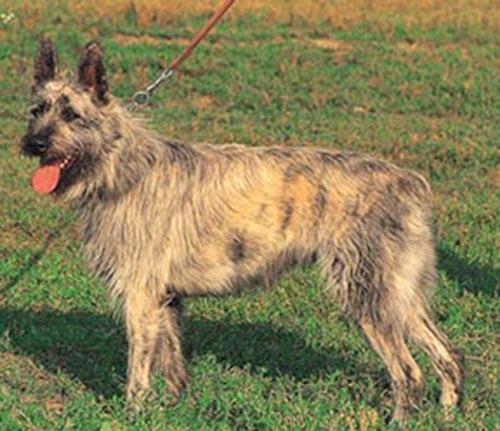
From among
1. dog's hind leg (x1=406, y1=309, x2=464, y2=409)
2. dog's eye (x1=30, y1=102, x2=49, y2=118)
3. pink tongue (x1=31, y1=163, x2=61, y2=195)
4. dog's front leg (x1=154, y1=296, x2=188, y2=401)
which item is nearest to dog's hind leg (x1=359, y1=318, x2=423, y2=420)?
dog's hind leg (x1=406, y1=309, x2=464, y2=409)

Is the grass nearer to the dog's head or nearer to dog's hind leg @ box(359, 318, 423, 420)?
dog's hind leg @ box(359, 318, 423, 420)

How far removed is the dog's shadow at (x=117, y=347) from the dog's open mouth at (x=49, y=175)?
4.46ft

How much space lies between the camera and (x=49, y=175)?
660cm

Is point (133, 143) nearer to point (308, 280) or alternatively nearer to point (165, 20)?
point (308, 280)

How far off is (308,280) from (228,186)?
2890mm

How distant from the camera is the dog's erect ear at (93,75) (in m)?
6.59

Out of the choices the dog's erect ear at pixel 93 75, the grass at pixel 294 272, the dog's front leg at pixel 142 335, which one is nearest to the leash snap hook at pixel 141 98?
the dog's erect ear at pixel 93 75

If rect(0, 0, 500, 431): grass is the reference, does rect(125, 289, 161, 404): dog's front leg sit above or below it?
above

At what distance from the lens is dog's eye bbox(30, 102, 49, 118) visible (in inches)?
261

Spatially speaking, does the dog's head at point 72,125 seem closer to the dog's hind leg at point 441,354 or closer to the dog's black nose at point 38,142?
the dog's black nose at point 38,142

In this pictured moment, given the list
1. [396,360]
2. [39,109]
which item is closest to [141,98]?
[39,109]

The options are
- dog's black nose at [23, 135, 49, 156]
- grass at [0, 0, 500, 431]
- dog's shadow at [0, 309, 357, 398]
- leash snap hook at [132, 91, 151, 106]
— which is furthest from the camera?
dog's shadow at [0, 309, 357, 398]

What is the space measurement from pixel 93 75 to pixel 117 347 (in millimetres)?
2305

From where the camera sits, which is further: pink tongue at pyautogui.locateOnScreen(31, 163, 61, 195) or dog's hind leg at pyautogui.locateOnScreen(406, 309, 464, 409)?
dog's hind leg at pyautogui.locateOnScreen(406, 309, 464, 409)
